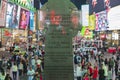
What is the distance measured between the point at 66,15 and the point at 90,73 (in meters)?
8.91

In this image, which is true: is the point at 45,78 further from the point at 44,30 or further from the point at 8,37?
the point at 8,37

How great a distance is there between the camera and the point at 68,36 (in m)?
13.8

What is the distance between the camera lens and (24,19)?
58.4 metres

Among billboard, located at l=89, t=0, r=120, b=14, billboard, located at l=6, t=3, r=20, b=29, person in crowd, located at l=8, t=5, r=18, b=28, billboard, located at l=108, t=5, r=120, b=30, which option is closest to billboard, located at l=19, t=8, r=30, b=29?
billboard, located at l=6, t=3, r=20, b=29

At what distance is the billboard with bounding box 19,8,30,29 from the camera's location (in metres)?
57.4

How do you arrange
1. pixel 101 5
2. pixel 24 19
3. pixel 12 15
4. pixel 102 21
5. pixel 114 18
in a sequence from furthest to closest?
pixel 24 19, pixel 12 15, pixel 102 21, pixel 101 5, pixel 114 18

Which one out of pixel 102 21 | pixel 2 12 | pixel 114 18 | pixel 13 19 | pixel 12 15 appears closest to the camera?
pixel 114 18

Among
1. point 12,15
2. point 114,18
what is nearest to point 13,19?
point 12,15

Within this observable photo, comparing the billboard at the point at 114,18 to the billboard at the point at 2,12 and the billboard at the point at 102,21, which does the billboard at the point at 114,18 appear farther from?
the billboard at the point at 2,12

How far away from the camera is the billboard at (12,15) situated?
50.7m

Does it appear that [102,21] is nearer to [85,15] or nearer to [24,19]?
[24,19]

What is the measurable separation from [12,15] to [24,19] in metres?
5.41

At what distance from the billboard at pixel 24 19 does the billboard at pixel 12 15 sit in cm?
149

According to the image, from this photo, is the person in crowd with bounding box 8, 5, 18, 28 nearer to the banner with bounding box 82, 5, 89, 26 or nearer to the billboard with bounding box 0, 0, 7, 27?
the billboard with bounding box 0, 0, 7, 27
